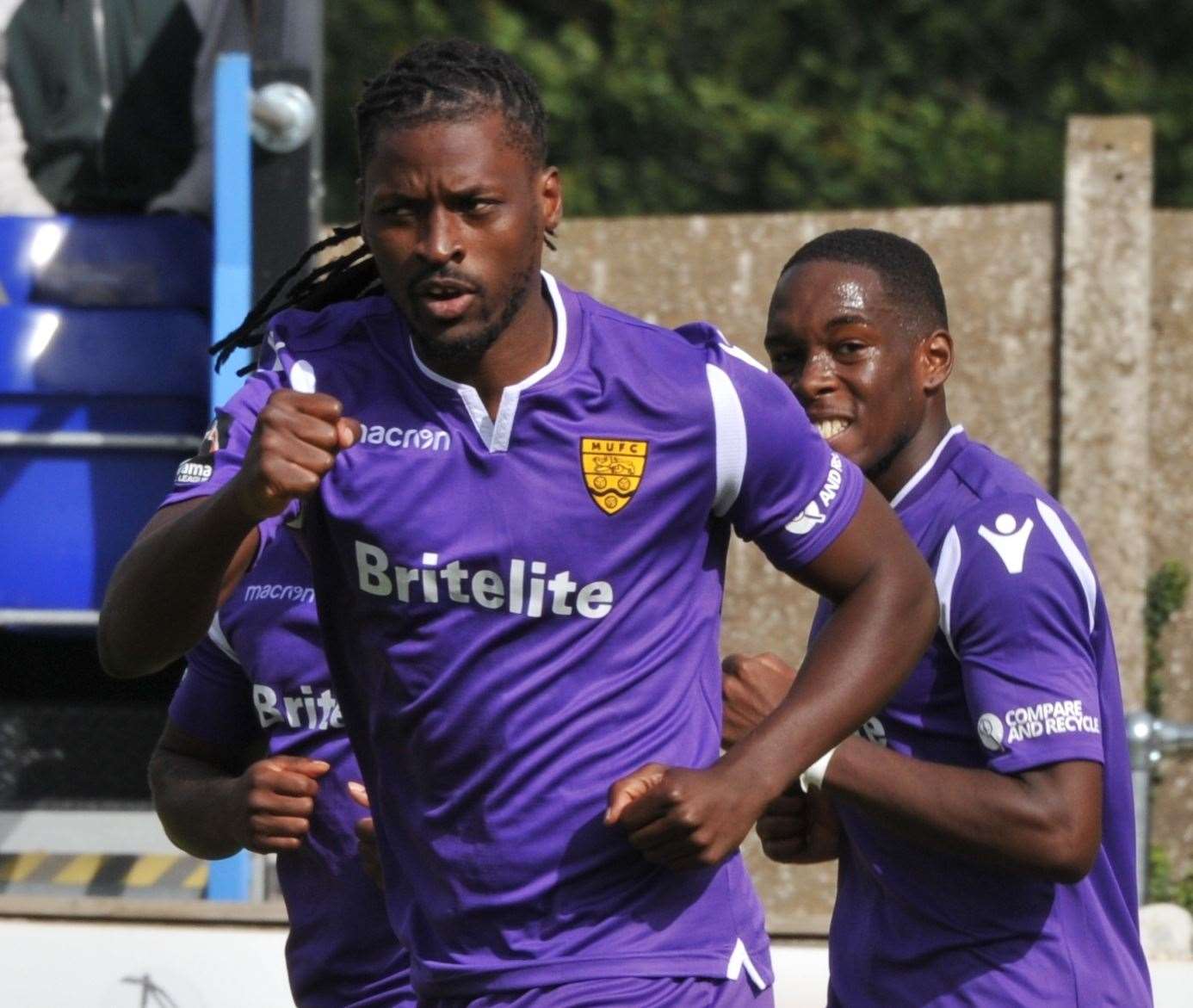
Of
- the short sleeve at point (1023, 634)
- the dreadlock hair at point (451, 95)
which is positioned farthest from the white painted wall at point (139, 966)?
the dreadlock hair at point (451, 95)

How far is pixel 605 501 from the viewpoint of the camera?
2734 millimetres

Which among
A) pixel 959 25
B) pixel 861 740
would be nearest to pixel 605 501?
pixel 861 740

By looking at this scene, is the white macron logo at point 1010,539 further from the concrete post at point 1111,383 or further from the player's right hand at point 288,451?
the concrete post at point 1111,383

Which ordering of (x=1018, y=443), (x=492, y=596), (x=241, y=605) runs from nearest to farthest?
(x=492, y=596), (x=241, y=605), (x=1018, y=443)

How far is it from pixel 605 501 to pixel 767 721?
32 centimetres

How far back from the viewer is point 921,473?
3.36 metres

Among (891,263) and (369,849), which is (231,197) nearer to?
(891,263)

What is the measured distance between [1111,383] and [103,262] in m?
2.83

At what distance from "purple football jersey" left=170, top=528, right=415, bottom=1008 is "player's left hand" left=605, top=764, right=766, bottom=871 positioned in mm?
964

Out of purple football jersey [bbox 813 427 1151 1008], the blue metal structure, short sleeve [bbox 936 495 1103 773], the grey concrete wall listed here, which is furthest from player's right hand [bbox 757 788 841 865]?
the grey concrete wall

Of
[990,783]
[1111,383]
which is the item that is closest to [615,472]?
[990,783]

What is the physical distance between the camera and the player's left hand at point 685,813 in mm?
2615

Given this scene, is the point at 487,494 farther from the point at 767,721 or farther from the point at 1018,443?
the point at 1018,443

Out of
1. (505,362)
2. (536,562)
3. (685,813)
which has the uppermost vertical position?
(505,362)
